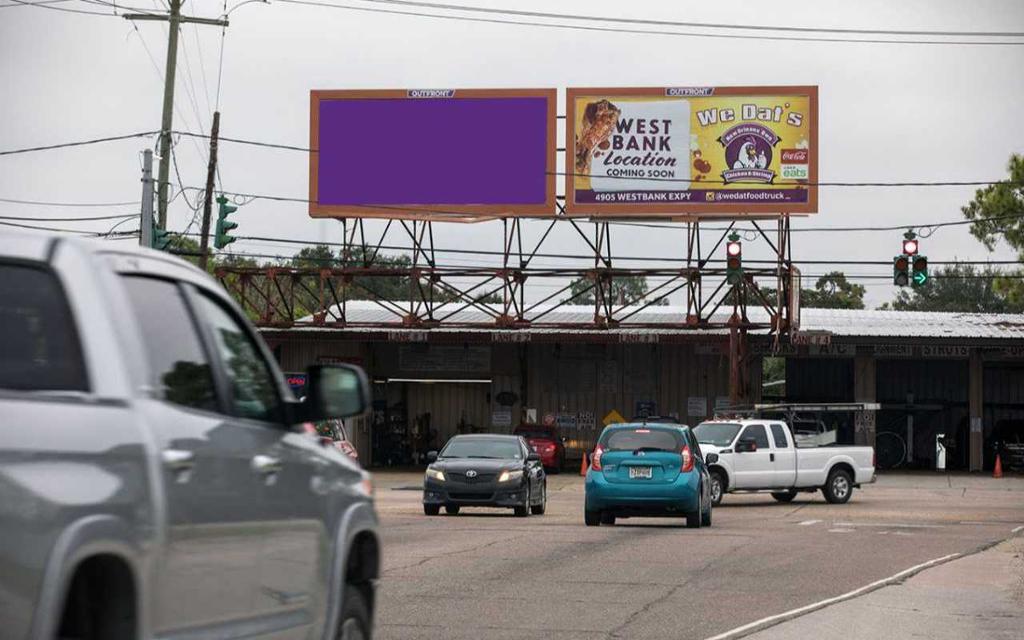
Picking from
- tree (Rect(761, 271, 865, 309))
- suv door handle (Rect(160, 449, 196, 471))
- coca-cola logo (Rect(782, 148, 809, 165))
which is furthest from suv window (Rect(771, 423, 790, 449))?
tree (Rect(761, 271, 865, 309))

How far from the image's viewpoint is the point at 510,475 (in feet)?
96.0

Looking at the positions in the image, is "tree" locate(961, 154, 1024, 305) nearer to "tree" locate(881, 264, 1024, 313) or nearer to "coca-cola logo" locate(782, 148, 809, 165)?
"coca-cola logo" locate(782, 148, 809, 165)

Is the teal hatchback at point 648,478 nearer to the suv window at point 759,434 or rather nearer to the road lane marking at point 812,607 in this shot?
the road lane marking at point 812,607

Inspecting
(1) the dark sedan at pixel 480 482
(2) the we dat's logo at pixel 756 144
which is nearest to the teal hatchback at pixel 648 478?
(1) the dark sedan at pixel 480 482

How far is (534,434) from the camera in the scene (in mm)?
54594

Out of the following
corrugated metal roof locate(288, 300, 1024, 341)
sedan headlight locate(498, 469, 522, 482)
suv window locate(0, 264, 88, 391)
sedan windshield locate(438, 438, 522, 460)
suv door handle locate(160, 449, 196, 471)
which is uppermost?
corrugated metal roof locate(288, 300, 1024, 341)

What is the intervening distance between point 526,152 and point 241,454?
1709 inches

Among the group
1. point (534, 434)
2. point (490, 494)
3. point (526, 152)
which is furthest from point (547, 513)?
point (534, 434)

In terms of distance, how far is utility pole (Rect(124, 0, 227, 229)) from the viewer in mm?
37084

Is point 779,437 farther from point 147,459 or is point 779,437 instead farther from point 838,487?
point 147,459

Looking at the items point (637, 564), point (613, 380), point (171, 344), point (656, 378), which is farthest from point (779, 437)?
point (171, 344)

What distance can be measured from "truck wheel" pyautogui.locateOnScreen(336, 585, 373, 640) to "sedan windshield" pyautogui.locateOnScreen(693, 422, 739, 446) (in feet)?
93.9

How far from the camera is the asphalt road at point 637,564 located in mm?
13180

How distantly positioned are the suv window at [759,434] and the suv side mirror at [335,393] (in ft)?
97.7
